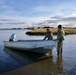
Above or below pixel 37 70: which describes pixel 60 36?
above

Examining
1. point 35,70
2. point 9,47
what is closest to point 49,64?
point 35,70

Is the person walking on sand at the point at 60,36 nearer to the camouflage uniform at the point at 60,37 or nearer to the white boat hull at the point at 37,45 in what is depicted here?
the camouflage uniform at the point at 60,37

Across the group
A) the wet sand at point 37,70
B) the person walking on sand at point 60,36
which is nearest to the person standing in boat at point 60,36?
the person walking on sand at point 60,36

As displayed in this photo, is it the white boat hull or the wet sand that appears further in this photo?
the white boat hull

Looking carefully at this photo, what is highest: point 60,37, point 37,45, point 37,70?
point 60,37

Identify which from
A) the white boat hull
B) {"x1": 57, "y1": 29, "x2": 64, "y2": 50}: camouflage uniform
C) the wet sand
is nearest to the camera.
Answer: the wet sand

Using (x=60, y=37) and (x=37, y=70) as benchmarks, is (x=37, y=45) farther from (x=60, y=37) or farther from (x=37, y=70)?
(x=37, y=70)

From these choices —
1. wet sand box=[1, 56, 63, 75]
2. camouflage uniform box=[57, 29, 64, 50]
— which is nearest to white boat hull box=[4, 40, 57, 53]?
camouflage uniform box=[57, 29, 64, 50]

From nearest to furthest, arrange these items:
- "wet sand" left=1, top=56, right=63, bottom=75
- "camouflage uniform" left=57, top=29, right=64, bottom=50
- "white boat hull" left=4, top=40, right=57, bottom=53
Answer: "wet sand" left=1, top=56, right=63, bottom=75, "camouflage uniform" left=57, top=29, right=64, bottom=50, "white boat hull" left=4, top=40, right=57, bottom=53

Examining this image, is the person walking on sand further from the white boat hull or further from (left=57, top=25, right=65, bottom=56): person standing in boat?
the white boat hull

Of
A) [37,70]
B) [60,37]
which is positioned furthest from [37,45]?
[37,70]

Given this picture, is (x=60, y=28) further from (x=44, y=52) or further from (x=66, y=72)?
(x=66, y=72)

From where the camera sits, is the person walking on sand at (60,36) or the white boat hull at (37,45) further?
the white boat hull at (37,45)

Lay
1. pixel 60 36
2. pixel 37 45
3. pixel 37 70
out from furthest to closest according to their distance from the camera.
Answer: pixel 37 45
pixel 60 36
pixel 37 70
